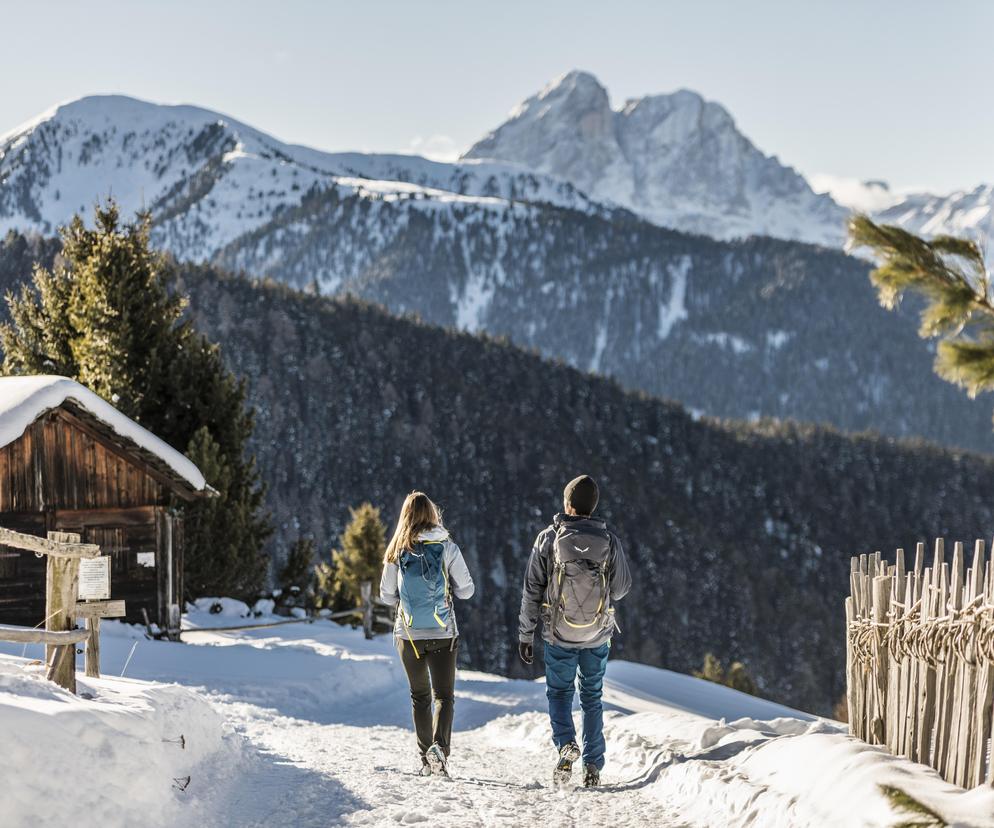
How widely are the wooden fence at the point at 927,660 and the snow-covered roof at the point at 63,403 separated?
1248cm

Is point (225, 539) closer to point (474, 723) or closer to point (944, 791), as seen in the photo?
point (474, 723)

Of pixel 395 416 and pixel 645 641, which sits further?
pixel 395 416

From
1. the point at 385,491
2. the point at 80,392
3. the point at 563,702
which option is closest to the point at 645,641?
the point at 385,491

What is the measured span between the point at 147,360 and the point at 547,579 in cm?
1720

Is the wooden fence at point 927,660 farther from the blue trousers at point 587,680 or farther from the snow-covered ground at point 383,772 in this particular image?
the blue trousers at point 587,680

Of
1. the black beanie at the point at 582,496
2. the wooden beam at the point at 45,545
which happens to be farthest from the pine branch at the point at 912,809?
the wooden beam at the point at 45,545

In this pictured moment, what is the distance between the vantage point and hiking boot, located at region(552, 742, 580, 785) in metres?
7.05

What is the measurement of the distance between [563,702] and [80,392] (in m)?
11.9

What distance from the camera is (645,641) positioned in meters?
112

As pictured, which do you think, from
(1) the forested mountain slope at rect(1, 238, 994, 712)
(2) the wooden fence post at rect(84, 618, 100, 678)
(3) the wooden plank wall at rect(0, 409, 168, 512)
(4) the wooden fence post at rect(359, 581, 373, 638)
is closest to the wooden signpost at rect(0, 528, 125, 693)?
(2) the wooden fence post at rect(84, 618, 100, 678)

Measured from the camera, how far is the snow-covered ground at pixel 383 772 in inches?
197

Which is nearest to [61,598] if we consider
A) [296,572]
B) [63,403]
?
[63,403]

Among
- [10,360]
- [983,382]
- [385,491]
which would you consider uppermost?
[10,360]

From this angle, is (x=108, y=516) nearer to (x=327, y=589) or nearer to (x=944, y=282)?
(x=944, y=282)
